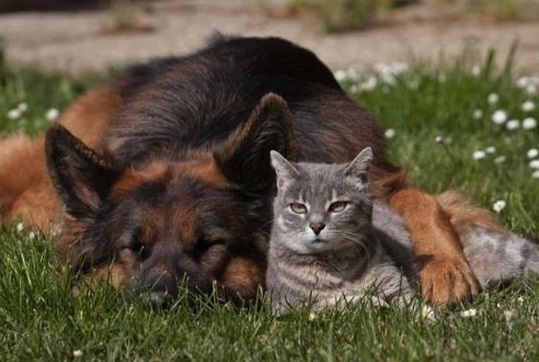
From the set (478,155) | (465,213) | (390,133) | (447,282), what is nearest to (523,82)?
(390,133)

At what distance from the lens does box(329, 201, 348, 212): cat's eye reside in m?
5.31

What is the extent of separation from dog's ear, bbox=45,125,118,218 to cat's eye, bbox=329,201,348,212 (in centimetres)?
100

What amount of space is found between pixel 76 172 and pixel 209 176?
604 mm

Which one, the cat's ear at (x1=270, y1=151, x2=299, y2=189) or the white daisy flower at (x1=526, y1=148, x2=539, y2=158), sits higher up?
the cat's ear at (x1=270, y1=151, x2=299, y2=189)

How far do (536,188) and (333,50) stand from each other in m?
7.33

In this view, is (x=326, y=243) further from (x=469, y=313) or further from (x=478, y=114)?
(x=478, y=114)

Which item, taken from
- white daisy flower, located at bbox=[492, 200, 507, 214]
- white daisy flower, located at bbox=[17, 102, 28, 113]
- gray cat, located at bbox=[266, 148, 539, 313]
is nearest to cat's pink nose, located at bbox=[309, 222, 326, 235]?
gray cat, located at bbox=[266, 148, 539, 313]

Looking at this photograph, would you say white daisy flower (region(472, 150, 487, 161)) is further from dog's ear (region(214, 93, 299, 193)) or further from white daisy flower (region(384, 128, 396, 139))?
dog's ear (region(214, 93, 299, 193))

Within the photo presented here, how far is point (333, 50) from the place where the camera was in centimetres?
1443

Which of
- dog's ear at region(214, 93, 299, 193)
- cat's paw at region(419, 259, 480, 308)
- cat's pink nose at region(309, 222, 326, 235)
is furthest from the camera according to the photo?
cat's paw at region(419, 259, 480, 308)

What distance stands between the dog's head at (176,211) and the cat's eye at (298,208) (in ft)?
0.98

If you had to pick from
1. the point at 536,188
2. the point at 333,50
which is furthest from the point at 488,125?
the point at 333,50

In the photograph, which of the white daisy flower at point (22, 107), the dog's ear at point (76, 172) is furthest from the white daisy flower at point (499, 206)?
the white daisy flower at point (22, 107)

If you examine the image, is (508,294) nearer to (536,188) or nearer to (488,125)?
(536,188)
